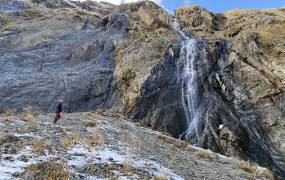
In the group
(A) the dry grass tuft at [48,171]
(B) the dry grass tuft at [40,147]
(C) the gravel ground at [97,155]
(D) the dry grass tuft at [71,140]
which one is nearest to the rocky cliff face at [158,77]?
(C) the gravel ground at [97,155]

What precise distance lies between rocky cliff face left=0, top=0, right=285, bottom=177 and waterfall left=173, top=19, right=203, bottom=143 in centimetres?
38

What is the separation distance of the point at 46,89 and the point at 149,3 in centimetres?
2768

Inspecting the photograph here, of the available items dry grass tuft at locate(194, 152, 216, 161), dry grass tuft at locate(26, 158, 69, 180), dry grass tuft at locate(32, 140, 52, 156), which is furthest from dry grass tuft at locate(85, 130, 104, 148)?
dry grass tuft at locate(194, 152, 216, 161)

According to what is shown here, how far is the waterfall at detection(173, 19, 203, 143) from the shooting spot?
3856 centimetres

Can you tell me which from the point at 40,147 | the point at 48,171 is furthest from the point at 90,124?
the point at 48,171

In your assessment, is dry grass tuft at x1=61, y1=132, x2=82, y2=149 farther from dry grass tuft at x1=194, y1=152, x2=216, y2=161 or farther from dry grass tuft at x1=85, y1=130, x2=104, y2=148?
dry grass tuft at x1=194, y1=152, x2=216, y2=161

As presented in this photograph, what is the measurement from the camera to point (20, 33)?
58.5m

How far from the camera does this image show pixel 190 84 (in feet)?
138

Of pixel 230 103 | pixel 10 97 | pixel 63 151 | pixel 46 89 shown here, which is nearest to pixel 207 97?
pixel 230 103

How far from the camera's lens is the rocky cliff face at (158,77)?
1512 inches

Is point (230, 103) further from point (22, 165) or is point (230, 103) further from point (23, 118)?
point (22, 165)

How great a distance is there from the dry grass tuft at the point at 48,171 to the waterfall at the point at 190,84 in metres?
21.4

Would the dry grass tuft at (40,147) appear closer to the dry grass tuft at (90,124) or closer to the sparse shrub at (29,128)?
the sparse shrub at (29,128)

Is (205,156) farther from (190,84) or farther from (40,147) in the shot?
(190,84)
